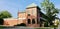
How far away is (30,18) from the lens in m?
49.3

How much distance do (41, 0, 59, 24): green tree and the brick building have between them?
6.55m

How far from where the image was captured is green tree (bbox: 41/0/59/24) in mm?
57562

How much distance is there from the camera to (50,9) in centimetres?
5947

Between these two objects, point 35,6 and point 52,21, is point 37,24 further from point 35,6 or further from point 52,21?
point 52,21

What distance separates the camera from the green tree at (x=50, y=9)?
57.6m

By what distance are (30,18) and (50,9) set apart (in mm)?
13052

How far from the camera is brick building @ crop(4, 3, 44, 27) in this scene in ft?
162

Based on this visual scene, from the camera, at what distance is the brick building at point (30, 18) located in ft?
162

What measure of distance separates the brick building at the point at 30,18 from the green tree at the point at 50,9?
21.5 feet

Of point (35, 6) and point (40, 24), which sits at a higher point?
point (35, 6)

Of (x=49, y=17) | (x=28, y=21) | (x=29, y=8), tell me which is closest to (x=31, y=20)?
(x=28, y=21)

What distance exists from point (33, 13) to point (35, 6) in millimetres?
2349

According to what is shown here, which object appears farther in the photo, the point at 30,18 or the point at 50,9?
the point at 50,9

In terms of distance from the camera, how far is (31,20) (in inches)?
1930
